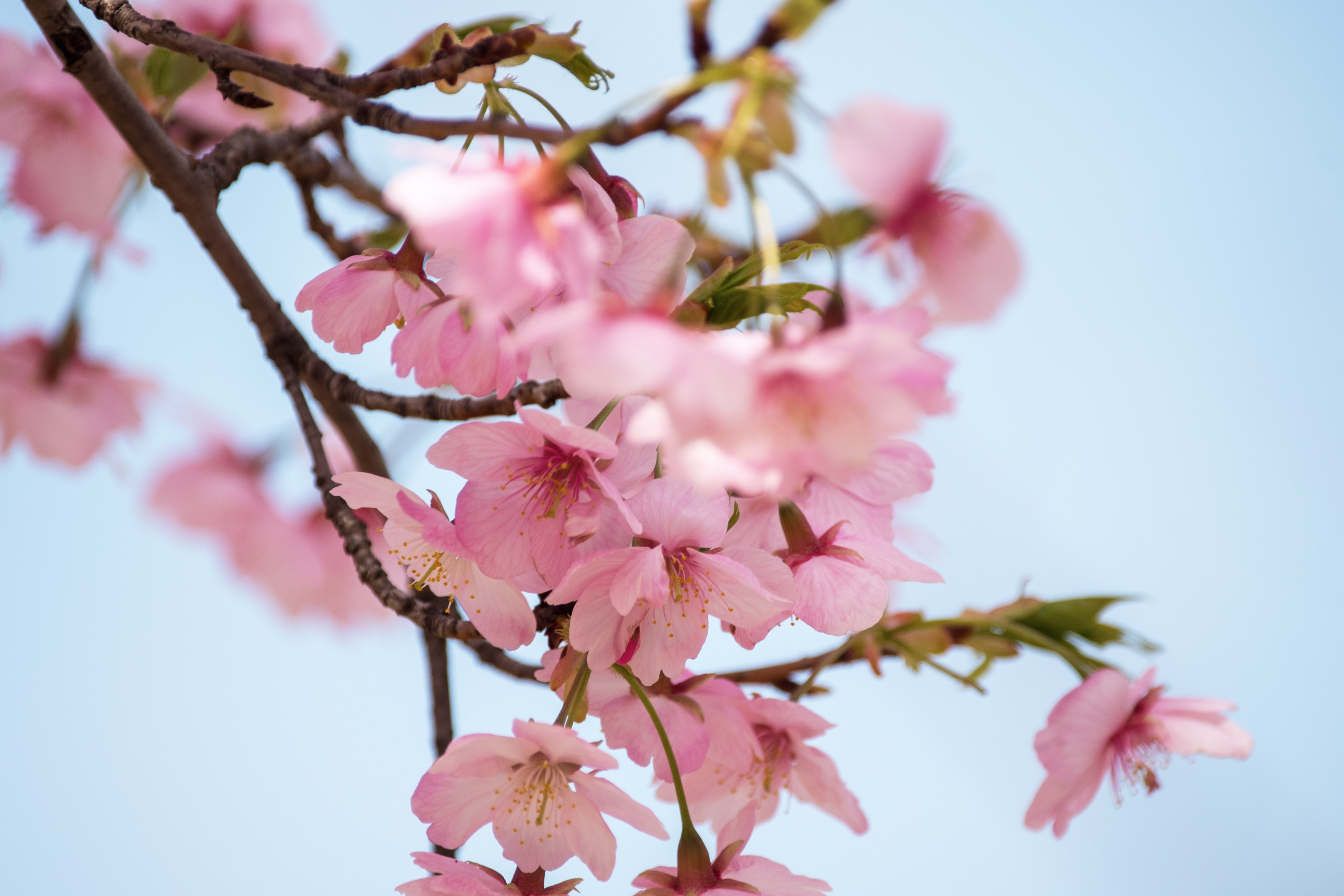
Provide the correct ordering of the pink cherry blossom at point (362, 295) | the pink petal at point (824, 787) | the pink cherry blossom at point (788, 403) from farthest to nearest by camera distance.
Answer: the pink petal at point (824, 787) → the pink cherry blossom at point (362, 295) → the pink cherry blossom at point (788, 403)

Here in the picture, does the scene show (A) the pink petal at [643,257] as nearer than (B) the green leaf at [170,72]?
Yes

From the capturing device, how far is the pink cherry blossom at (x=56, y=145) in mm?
842

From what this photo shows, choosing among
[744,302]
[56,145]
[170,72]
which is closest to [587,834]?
[744,302]

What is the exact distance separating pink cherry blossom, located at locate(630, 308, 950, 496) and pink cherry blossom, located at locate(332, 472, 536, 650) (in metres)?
0.21

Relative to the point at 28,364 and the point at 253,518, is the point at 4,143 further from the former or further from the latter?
the point at 253,518

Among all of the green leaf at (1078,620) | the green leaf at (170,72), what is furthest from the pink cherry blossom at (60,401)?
the green leaf at (1078,620)

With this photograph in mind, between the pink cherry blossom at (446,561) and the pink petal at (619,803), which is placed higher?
the pink cherry blossom at (446,561)

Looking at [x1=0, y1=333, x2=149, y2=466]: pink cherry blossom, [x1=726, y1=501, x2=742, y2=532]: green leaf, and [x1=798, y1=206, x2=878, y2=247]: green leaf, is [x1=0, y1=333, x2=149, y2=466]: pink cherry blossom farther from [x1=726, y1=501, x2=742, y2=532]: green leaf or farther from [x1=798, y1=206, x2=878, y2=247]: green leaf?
[x1=798, y1=206, x2=878, y2=247]: green leaf

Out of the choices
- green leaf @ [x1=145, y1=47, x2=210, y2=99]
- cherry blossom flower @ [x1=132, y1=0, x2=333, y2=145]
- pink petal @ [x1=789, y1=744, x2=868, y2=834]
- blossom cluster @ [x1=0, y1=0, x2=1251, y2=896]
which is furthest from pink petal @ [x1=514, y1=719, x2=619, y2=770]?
cherry blossom flower @ [x1=132, y1=0, x2=333, y2=145]

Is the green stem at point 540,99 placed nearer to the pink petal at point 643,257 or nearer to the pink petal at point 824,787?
the pink petal at point 643,257

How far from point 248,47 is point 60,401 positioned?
47cm

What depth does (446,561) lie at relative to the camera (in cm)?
58

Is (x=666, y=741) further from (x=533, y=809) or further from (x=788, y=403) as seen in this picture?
(x=788, y=403)

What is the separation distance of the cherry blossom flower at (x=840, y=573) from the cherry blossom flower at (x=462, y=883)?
220mm
